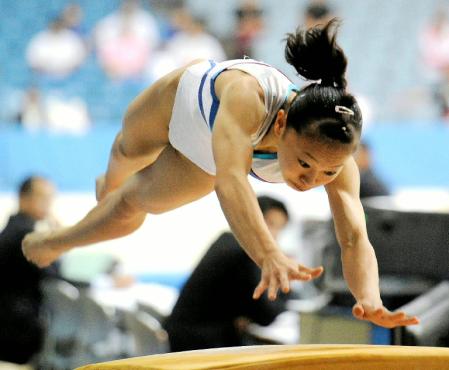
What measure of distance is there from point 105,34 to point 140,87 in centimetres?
76

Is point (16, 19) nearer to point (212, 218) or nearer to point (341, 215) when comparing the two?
point (212, 218)

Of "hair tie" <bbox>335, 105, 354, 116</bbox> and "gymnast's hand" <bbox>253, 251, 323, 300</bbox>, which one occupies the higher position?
"hair tie" <bbox>335, 105, 354, 116</bbox>

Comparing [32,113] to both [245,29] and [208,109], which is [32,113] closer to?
[245,29]

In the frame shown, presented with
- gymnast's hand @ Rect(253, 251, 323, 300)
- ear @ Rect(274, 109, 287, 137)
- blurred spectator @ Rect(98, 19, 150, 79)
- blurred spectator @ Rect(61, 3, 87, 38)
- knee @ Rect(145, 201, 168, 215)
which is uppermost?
blurred spectator @ Rect(61, 3, 87, 38)

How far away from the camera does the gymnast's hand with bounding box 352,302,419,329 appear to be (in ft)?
9.28

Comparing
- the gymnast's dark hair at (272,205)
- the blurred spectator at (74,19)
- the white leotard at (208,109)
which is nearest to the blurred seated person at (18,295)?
the gymnast's dark hair at (272,205)

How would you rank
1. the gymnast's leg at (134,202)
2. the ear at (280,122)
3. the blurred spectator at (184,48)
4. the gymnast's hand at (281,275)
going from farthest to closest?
the blurred spectator at (184,48) < the gymnast's leg at (134,202) < the ear at (280,122) < the gymnast's hand at (281,275)

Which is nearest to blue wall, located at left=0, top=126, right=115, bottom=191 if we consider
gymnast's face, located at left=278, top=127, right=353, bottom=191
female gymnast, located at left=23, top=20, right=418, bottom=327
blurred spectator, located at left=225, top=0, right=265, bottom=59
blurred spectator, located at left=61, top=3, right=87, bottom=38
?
blurred spectator, located at left=61, top=3, right=87, bottom=38

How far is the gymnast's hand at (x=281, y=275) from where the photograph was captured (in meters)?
2.52

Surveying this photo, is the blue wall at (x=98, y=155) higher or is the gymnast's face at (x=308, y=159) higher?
the gymnast's face at (x=308, y=159)

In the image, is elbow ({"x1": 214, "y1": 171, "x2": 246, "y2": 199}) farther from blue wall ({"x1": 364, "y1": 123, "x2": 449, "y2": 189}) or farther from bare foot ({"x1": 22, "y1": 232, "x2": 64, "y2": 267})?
blue wall ({"x1": 364, "y1": 123, "x2": 449, "y2": 189})

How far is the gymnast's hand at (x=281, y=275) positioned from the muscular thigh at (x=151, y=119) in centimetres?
114

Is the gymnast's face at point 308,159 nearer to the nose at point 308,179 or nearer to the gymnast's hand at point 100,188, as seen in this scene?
the nose at point 308,179

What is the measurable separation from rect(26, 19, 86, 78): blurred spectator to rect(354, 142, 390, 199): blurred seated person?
4066mm
